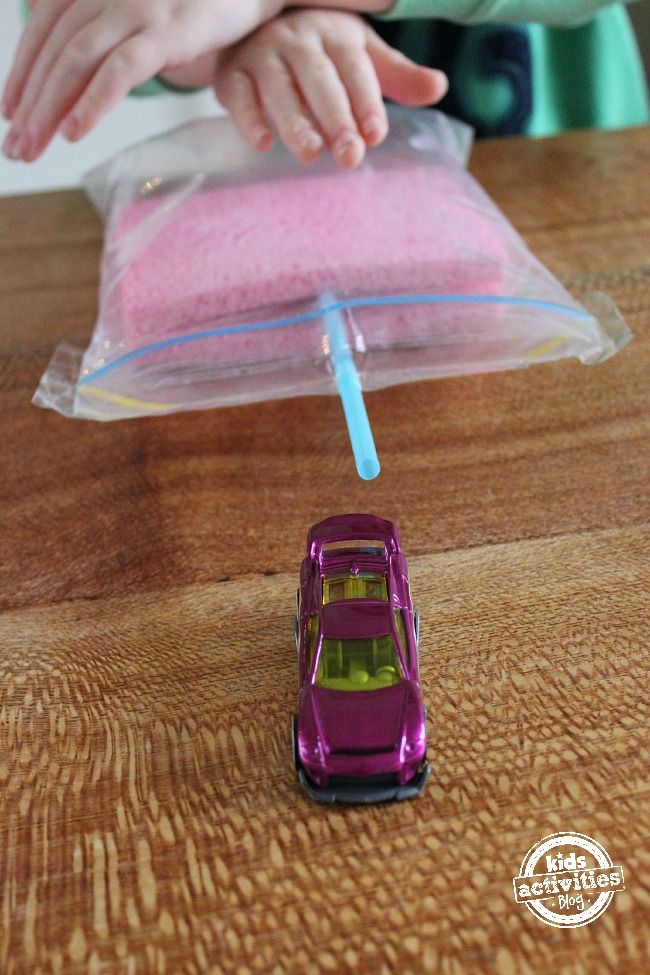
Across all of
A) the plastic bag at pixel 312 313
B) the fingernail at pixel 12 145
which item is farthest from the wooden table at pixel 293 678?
the fingernail at pixel 12 145

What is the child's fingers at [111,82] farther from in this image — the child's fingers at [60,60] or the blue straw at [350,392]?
the blue straw at [350,392]

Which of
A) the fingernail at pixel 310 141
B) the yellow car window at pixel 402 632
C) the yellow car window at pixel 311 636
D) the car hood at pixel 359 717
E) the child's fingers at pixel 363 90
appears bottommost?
the yellow car window at pixel 311 636

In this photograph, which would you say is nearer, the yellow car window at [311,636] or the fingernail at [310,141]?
the yellow car window at [311,636]

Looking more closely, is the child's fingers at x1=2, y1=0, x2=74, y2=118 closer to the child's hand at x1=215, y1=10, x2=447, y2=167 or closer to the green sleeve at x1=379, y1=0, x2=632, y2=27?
the child's hand at x1=215, y1=10, x2=447, y2=167

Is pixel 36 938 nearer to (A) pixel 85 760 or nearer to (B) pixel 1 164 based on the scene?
(A) pixel 85 760

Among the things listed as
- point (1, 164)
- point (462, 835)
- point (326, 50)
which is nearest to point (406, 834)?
point (462, 835)

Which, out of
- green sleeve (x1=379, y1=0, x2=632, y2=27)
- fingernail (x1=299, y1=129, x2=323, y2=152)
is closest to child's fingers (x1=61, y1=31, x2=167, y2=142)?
fingernail (x1=299, y1=129, x2=323, y2=152)
